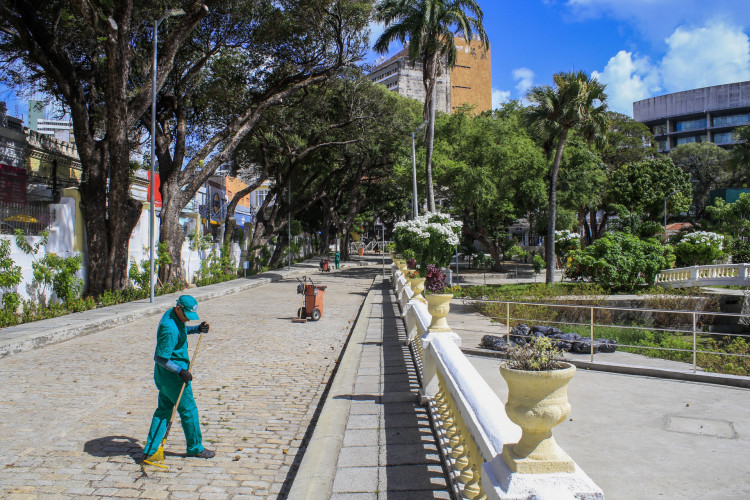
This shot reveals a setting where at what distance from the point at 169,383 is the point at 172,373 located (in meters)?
0.09

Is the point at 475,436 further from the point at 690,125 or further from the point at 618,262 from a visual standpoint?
the point at 690,125

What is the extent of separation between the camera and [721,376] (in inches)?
316

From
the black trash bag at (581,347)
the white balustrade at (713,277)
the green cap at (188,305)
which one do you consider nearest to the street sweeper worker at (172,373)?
the green cap at (188,305)

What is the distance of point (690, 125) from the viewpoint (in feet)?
301

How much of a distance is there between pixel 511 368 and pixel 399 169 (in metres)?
33.2

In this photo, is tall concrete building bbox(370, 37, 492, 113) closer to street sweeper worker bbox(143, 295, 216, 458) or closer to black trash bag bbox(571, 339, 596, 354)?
black trash bag bbox(571, 339, 596, 354)

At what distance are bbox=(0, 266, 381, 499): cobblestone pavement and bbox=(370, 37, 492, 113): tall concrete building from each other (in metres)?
101

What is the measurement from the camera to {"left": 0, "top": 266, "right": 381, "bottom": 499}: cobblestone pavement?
4.78 meters

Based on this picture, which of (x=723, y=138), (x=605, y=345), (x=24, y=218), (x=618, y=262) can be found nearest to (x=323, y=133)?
(x=618, y=262)

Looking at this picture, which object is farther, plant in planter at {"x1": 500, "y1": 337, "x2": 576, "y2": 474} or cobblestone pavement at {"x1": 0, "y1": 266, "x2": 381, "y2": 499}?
cobblestone pavement at {"x1": 0, "y1": 266, "x2": 381, "y2": 499}

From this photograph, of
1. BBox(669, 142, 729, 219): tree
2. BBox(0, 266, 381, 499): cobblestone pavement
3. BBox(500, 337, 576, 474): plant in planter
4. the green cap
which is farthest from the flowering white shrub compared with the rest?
BBox(669, 142, 729, 219): tree

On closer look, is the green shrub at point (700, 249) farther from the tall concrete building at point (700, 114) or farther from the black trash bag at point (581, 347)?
the tall concrete building at point (700, 114)

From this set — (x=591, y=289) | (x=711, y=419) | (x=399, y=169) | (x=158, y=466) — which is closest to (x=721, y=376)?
(x=711, y=419)

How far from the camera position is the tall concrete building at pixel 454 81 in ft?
357
